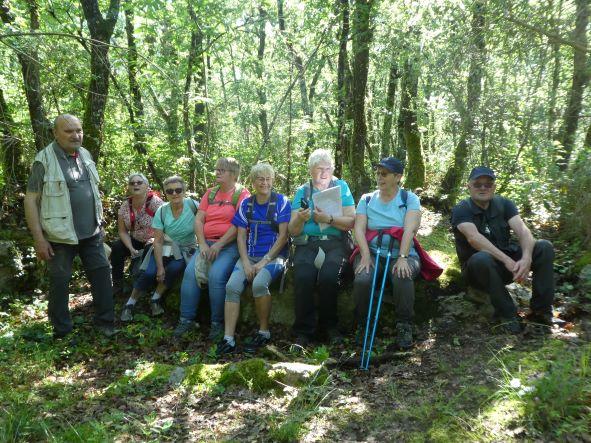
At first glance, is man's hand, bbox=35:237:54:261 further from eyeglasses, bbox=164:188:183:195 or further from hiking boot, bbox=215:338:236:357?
hiking boot, bbox=215:338:236:357

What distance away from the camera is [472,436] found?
9.02 feet

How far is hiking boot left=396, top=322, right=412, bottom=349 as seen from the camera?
14.6 ft

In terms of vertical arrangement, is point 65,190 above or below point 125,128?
below

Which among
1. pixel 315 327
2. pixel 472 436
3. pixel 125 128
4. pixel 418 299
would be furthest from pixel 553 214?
pixel 125 128

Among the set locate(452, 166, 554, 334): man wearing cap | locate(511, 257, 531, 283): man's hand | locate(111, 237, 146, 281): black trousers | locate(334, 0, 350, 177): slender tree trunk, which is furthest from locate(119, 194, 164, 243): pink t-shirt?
locate(511, 257, 531, 283): man's hand

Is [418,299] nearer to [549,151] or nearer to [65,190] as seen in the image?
[549,151]

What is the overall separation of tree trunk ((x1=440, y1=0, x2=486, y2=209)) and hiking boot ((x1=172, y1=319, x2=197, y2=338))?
16.3 ft

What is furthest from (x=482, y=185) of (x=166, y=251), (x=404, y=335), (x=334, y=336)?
(x=166, y=251)

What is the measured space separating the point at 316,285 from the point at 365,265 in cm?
67

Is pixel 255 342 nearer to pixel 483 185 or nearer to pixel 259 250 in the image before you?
pixel 259 250

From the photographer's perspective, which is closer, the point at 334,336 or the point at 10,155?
the point at 334,336

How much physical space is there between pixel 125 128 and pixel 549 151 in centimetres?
718

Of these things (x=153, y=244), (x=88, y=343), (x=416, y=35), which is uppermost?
(x=416, y=35)

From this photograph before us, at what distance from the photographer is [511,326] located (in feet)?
14.2
